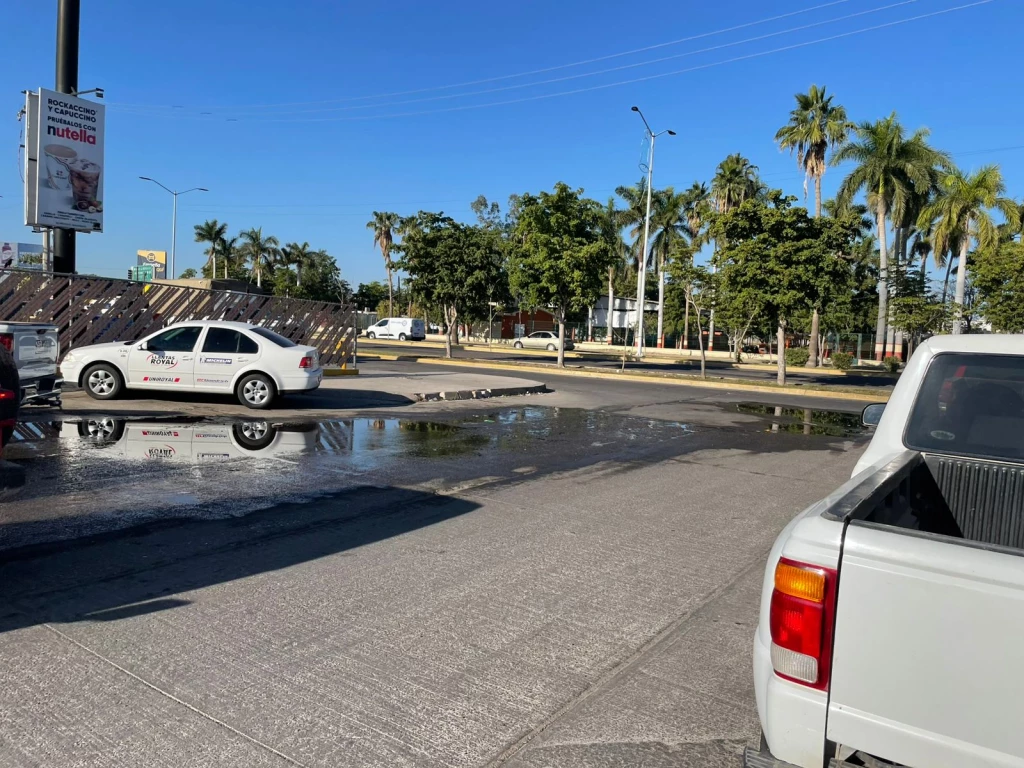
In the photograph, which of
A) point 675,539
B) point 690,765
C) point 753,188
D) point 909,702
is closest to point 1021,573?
point 909,702

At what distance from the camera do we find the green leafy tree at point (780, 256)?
2484 centimetres

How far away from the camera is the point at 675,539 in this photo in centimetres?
677

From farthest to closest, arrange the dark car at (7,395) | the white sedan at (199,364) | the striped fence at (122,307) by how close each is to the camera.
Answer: the striped fence at (122,307)
the white sedan at (199,364)
the dark car at (7,395)

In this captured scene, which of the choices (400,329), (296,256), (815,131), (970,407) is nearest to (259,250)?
(296,256)

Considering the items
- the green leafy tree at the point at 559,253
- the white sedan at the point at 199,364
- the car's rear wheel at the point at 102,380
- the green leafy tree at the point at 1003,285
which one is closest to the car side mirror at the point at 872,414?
the white sedan at the point at 199,364

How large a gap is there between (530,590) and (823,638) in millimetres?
3187

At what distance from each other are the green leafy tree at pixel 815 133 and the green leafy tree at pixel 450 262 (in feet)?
67.7

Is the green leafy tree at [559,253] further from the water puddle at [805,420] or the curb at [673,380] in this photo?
the water puddle at [805,420]

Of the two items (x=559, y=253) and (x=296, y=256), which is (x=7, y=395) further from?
(x=296, y=256)

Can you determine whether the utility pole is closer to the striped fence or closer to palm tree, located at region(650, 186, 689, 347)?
the striped fence

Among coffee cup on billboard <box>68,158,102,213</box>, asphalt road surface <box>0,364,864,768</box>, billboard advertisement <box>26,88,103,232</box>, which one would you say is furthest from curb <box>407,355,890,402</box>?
asphalt road surface <box>0,364,864,768</box>

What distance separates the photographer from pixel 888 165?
42.9 metres

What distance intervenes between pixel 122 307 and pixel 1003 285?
2951 cm

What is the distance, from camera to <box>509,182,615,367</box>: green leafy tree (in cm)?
3006
